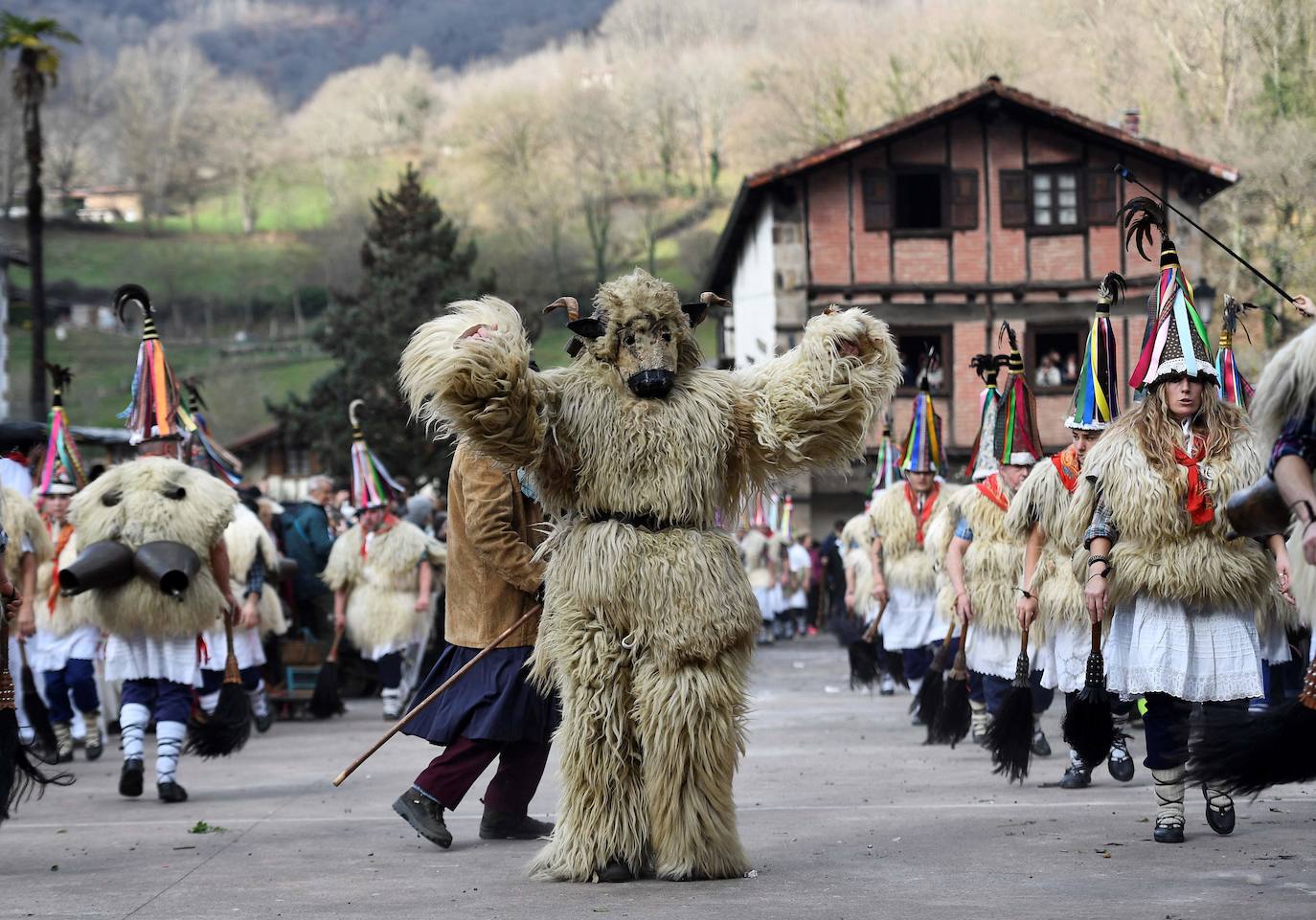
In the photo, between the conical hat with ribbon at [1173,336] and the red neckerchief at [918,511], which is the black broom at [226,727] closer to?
the conical hat with ribbon at [1173,336]

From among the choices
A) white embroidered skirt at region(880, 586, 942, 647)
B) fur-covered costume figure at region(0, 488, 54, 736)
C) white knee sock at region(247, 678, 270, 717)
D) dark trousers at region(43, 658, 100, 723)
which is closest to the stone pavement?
fur-covered costume figure at region(0, 488, 54, 736)

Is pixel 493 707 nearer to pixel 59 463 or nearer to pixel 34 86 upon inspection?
pixel 59 463

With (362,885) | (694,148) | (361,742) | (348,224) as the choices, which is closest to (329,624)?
(361,742)

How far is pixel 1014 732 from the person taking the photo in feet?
33.0

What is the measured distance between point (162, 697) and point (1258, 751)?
23.1 feet

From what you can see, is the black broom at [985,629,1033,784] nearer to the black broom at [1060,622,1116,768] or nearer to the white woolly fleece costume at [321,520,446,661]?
the black broom at [1060,622,1116,768]

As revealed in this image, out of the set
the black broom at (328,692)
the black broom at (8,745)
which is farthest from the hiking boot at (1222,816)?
the black broom at (328,692)

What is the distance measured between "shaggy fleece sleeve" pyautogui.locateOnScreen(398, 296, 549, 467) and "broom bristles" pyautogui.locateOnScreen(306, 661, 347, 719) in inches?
425

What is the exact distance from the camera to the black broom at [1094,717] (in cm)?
830

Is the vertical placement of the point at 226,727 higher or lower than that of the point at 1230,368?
lower

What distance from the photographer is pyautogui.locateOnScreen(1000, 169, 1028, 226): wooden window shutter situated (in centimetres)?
3791

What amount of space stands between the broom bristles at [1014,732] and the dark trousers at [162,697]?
4.63 m

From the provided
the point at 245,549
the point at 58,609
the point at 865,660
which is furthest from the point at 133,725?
the point at 865,660

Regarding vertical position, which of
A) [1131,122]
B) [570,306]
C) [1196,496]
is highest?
[1131,122]
